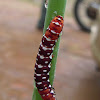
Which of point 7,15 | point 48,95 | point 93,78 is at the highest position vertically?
point 7,15

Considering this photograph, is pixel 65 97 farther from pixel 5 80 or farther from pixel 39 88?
pixel 39 88

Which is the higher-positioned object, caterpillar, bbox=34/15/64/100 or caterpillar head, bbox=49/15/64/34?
caterpillar head, bbox=49/15/64/34

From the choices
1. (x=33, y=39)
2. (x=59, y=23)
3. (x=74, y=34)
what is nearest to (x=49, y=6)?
(x=59, y=23)

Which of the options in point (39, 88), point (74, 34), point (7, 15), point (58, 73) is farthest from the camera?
point (7, 15)

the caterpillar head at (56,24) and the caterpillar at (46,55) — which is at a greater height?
the caterpillar head at (56,24)

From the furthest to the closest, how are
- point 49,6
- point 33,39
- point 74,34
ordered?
point 74,34 < point 33,39 < point 49,6

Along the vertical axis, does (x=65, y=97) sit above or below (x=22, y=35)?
below

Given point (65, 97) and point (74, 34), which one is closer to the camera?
point (65, 97)
